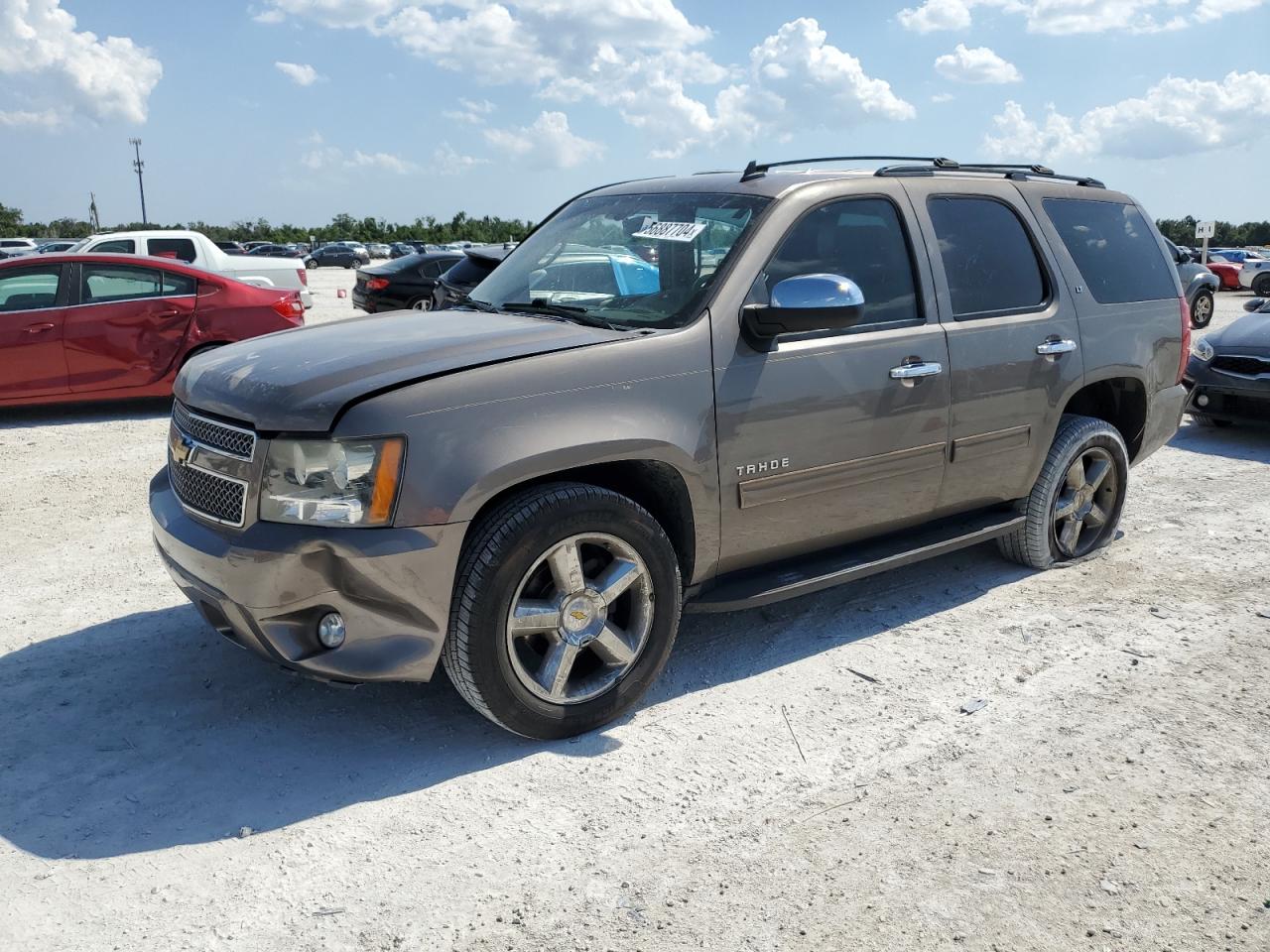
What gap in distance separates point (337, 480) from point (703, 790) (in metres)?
1.45

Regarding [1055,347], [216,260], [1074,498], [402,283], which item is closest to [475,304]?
[1055,347]

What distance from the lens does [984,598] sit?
4969 millimetres

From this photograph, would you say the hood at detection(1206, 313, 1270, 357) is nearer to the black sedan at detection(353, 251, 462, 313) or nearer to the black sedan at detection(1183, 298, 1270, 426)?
the black sedan at detection(1183, 298, 1270, 426)

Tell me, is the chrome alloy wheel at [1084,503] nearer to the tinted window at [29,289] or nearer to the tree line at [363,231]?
the tinted window at [29,289]

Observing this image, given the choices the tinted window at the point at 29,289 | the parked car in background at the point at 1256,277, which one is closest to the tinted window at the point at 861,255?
the tinted window at the point at 29,289

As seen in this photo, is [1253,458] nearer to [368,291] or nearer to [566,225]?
[566,225]

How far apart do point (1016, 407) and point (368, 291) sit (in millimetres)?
14485

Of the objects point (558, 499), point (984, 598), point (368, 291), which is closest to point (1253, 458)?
point (984, 598)

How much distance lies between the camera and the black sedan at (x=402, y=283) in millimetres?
17453

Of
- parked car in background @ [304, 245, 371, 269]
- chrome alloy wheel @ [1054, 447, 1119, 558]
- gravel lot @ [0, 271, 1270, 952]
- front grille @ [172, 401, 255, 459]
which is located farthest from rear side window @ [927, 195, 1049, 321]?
parked car in background @ [304, 245, 371, 269]

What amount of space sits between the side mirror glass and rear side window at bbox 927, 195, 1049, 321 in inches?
37.7

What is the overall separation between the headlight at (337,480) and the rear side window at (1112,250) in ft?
11.6

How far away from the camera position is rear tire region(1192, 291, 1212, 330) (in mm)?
17969

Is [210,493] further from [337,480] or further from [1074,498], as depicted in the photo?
[1074,498]
